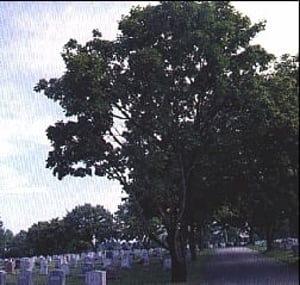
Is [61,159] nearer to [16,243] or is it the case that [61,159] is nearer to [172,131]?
[172,131]

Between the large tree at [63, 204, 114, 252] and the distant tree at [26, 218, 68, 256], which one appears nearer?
the distant tree at [26, 218, 68, 256]

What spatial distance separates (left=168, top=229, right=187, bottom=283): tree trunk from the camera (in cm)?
2272

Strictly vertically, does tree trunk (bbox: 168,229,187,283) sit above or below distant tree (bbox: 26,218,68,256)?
below

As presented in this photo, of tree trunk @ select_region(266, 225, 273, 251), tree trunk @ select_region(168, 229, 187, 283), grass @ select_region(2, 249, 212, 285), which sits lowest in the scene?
grass @ select_region(2, 249, 212, 285)

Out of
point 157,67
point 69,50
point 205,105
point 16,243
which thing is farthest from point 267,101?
point 16,243

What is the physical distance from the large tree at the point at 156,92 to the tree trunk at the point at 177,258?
0.05 meters

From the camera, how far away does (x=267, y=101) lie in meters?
21.2

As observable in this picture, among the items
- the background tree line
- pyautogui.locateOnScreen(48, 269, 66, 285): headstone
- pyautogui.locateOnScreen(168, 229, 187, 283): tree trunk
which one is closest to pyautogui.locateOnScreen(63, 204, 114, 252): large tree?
pyautogui.locateOnScreen(168, 229, 187, 283): tree trunk

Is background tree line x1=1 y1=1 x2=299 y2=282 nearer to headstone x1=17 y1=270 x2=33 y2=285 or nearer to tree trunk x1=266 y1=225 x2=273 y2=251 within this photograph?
tree trunk x1=266 y1=225 x2=273 y2=251

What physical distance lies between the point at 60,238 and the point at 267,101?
157 ft

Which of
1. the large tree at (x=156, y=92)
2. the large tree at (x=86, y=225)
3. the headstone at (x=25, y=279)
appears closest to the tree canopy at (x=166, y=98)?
the large tree at (x=156, y=92)

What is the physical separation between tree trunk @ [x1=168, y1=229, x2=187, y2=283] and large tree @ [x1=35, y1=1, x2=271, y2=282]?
51 millimetres

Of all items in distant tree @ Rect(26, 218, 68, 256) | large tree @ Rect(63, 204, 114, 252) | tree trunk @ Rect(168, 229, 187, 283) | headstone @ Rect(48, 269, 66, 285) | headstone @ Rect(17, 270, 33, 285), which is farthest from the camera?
large tree @ Rect(63, 204, 114, 252)

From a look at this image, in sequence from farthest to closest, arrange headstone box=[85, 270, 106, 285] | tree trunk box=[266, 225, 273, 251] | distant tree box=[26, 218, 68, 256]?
1. distant tree box=[26, 218, 68, 256]
2. headstone box=[85, 270, 106, 285]
3. tree trunk box=[266, 225, 273, 251]
